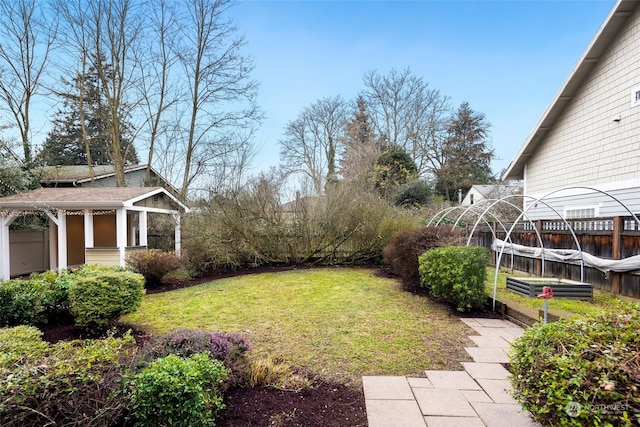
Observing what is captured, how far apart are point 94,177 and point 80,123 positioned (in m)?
3.79

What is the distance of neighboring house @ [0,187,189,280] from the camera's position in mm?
8797

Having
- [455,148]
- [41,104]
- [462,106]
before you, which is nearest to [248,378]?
[41,104]

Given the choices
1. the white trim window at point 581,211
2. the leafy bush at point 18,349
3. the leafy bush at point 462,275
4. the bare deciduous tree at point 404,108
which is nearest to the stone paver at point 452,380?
the leafy bush at point 462,275

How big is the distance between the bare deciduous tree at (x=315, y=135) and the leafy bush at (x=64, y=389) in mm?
19415

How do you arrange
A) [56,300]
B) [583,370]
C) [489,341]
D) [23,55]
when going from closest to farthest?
[583,370]
[489,341]
[56,300]
[23,55]

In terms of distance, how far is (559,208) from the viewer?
9.40 metres

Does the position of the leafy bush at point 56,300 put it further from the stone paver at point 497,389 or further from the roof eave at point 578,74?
the roof eave at point 578,74

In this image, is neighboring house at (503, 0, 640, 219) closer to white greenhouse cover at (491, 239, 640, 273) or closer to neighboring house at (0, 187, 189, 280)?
white greenhouse cover at (491, 239, 640, 273)

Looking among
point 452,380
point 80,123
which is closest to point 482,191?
point 452,380

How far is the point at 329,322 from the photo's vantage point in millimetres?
4820

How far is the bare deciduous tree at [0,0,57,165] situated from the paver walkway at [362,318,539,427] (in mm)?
15153

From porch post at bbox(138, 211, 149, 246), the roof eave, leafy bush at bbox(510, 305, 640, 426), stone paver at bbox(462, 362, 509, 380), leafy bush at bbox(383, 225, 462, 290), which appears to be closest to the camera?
leafy bush at bbox(510, 305, 640, 426)

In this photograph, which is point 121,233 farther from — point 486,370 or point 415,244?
point 486,370

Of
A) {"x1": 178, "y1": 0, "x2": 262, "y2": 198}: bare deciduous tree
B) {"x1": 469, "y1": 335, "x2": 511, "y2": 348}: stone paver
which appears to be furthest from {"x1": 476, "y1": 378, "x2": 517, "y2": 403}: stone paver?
{"x1": 178, "y1": 0, "x2": 262, "y2": 198}: bare deciduous tree
